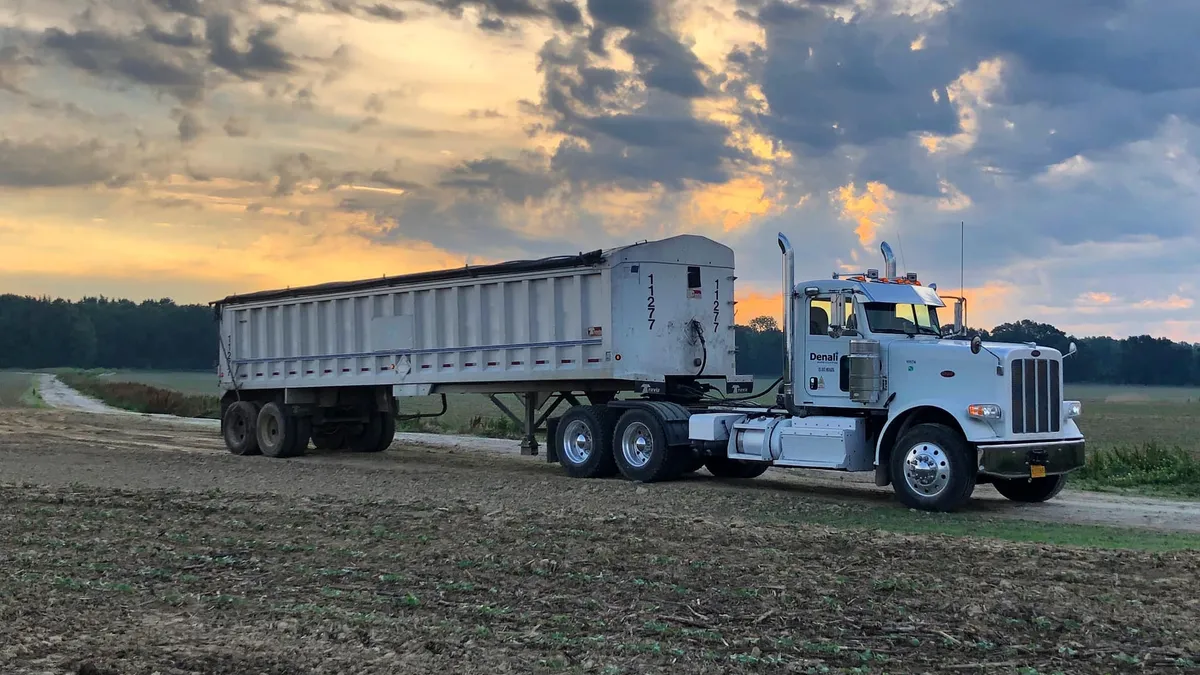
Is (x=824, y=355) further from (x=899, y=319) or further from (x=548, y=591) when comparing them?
(x=548, y=591)

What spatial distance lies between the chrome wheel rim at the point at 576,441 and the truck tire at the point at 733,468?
1.87 metres

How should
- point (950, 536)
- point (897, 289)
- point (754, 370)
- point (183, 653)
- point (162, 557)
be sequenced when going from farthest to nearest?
point (754, 370), point (897, 289), point (950, 536), point (162, 557), point (183, 653)

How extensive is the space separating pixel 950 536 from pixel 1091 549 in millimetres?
1359

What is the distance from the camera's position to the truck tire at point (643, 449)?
17375mm

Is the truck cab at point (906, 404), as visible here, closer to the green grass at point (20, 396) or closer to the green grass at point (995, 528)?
the green grass at point (995, 528)

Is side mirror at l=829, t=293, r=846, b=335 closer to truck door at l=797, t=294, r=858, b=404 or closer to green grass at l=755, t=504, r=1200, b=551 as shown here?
truck door at l=797, t=294, r=858, b=404

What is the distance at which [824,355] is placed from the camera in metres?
16.0

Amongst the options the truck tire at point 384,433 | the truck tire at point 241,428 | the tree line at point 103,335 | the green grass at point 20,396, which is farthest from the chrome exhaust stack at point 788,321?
the tree line at point 103,335

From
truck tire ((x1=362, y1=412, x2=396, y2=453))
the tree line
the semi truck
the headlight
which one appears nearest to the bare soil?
the semi truck

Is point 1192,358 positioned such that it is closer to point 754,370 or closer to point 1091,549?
point 754,370

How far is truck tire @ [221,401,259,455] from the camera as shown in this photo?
24688 mm

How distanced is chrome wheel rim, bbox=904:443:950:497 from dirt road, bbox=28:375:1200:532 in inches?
30.1

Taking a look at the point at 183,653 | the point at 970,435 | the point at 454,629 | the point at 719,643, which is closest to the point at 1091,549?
the point at 970,435

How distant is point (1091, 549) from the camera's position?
11195 millimetres
